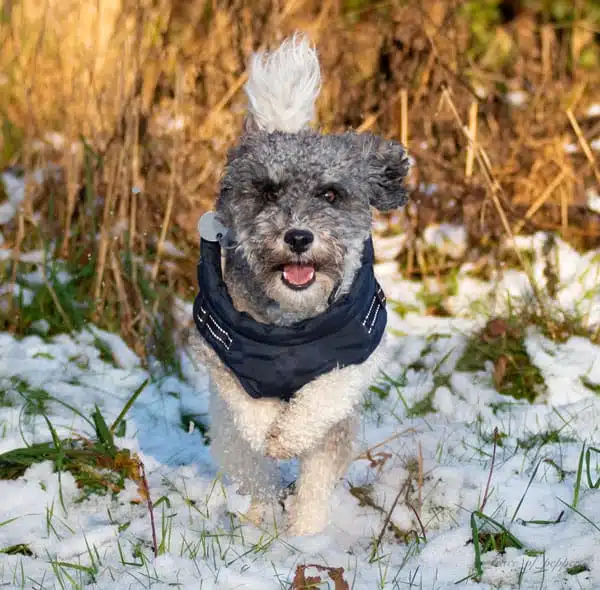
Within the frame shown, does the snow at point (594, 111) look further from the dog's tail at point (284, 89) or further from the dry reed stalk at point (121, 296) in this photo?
the dog's tail at point (284, 89)

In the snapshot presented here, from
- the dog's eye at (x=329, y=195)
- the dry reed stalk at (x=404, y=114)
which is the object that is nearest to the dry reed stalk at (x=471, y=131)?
the dry reed stalk at (x=404, y=114)

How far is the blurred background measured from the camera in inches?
220

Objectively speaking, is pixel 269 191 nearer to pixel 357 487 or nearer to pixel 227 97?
pixel 357 487

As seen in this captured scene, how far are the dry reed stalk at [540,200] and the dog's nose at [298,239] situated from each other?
3.35 meters

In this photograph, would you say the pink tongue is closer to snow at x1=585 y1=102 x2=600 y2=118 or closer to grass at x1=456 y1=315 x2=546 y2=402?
grass at x1=456 y1=315 x2=546 y2=402

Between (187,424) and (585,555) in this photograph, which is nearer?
(585,555)

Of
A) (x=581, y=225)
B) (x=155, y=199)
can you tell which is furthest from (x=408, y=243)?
(x=155, y=199)

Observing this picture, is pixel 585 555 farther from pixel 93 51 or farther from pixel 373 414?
pixel 93 51

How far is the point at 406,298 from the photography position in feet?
20.9

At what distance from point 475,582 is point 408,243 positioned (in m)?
3.77

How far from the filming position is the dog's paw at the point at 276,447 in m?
3.60

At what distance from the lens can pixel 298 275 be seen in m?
3.40

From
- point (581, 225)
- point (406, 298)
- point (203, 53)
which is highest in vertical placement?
point (203, 53)

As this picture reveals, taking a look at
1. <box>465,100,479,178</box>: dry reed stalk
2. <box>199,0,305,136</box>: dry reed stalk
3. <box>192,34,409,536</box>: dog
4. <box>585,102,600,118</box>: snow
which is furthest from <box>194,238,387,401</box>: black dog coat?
<box>585,102,600,118</box>: snow
